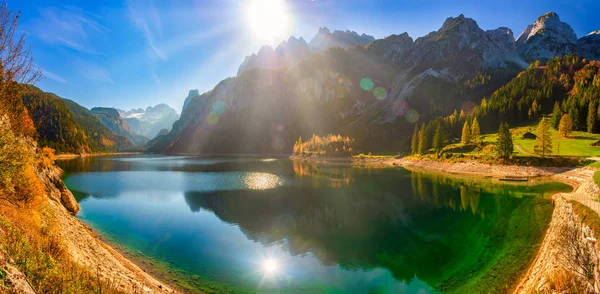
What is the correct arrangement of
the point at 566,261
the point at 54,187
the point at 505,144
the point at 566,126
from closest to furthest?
the point at 566,261, the point at 54,187, the point at 505,144, the point at 566,126

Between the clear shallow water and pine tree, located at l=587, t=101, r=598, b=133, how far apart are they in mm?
58653

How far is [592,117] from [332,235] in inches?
4369

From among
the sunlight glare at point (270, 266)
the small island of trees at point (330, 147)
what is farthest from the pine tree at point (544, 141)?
the small island of trees at point (330, 147)

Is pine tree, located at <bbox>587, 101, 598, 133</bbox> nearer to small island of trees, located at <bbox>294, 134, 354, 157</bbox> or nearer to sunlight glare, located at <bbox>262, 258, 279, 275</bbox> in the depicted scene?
small island of trees, located at <bbox>294, 134, 354, 157</bbox>

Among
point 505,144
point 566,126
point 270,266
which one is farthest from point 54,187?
point 566,126

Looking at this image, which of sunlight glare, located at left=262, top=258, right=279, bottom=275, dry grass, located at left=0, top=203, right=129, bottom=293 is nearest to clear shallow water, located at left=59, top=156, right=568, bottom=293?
sunlight glare, located at left=262, top=258, right=279, bottom=275

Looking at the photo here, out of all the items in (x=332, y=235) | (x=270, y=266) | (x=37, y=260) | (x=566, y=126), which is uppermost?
(x=566, y=126)

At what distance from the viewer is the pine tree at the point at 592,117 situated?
82.4 m

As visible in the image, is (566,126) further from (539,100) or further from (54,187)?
(54,187)

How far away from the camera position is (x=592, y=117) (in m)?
82.9

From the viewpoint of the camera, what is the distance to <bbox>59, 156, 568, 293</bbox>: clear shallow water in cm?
1880

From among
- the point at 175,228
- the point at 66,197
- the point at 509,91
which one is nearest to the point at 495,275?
the point at 175,228

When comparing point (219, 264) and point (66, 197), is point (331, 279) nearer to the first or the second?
point (219, 264)

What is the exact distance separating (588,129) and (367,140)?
98421 millimetres
